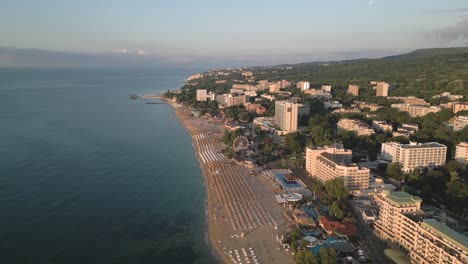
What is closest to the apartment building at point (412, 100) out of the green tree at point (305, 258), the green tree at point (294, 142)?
the green tree at point (294, 142)

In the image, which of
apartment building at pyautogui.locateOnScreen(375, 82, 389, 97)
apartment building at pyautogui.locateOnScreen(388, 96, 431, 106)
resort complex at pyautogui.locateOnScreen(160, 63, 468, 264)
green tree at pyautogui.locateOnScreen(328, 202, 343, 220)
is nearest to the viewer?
resort complex at pyautogui.locateOnScreen(160, 63, 468, 264)

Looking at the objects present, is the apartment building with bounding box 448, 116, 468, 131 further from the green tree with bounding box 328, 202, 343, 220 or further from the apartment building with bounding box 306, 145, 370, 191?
the green tree with bounding box 328, 202, 343, 220

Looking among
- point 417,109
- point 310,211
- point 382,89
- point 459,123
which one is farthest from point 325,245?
point 382,89

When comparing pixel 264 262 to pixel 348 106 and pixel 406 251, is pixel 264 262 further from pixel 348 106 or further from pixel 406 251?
pixel 348 106

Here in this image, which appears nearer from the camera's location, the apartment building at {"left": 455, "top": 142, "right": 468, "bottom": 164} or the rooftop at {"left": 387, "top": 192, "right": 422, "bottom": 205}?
the rooftop at {"left": 387, "top": 192, "right": 422, "bottom": 205}

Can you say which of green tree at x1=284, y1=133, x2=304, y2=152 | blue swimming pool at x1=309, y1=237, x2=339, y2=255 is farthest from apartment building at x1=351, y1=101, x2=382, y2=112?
blue swimming pool at x1=309, y1=237, x2=339, y2=255

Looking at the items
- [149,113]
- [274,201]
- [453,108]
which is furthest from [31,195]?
[453,108]

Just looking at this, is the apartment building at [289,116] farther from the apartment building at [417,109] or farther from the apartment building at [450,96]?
the apartment building at [450,96]
